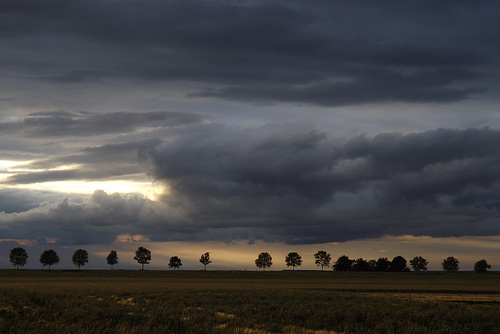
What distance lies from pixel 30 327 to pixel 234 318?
39.2 ft

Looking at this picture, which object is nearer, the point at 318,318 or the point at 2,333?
the point at 2,333

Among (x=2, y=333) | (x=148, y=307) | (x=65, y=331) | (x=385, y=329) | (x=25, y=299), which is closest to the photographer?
(x=65, y=331)

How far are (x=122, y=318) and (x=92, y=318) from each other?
5.95ft

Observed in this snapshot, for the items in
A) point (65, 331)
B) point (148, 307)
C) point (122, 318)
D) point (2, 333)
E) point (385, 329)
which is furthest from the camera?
point (148, 307)

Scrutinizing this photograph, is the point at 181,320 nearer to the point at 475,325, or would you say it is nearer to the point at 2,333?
the point at 2,333

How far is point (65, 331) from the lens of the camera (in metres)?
18.0

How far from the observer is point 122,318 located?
26.6 m

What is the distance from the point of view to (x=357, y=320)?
29.6 metres

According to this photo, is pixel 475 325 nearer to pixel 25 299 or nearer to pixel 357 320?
pixel 357 320

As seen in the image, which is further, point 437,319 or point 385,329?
point 437,319

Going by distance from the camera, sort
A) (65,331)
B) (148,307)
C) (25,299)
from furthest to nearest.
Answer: (25,299) < (148,307) < (65,331)

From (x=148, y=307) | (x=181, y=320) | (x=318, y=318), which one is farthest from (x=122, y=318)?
(x=318, y=318)

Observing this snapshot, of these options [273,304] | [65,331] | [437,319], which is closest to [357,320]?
[437,319]

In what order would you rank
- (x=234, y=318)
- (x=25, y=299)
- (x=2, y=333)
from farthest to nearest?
(x=25, y=299), (x=234, y=318), (x=2, y=333)
